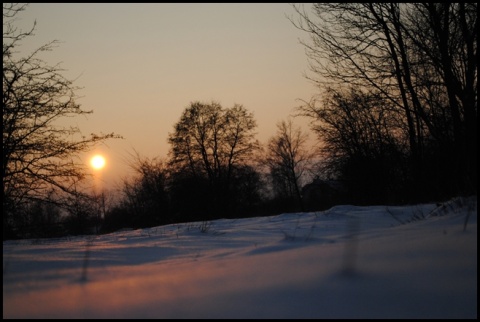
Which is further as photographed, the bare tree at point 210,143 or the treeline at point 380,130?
the bare tree at point 210,143

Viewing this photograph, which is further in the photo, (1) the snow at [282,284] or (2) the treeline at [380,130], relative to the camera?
(2) the treeline at [380,130]

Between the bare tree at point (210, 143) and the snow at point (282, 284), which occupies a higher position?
the bare tree at point (210, 143)

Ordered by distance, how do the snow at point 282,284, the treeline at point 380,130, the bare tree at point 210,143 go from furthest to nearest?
the bare tree at point 210,143
the treeline at point 380,130
the snow at point 282,284

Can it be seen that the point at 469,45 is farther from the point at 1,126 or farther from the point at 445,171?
the point at 1,126

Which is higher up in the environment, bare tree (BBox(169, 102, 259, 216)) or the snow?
bare tree (BBox(169, 102, 259, 216))

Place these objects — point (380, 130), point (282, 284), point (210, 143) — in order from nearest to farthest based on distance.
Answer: point (282, 284)
point (380, 130)
point (210, 143)

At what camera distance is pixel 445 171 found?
7.00 meters

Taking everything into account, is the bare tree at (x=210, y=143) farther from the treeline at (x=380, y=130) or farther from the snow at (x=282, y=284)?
the snow at (x=282, y=284)

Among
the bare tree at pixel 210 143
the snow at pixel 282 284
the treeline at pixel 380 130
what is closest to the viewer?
the snow at pixel 282 284

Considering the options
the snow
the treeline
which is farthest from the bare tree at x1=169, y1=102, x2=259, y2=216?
the snow

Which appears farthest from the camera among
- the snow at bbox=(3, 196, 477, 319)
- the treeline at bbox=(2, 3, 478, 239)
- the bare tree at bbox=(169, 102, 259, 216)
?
the bare tree at bbox=(169, 102, 259, 216)

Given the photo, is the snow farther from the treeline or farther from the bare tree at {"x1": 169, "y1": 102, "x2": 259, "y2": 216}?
the bare tree at {"x1": 169, "y1": 102, "x2": 259, "y2": 216}

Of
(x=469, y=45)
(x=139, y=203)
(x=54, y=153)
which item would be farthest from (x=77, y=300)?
(x=139, y=203)

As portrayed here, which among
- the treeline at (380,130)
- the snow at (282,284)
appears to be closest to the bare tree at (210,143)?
the treeline at (380,130)
